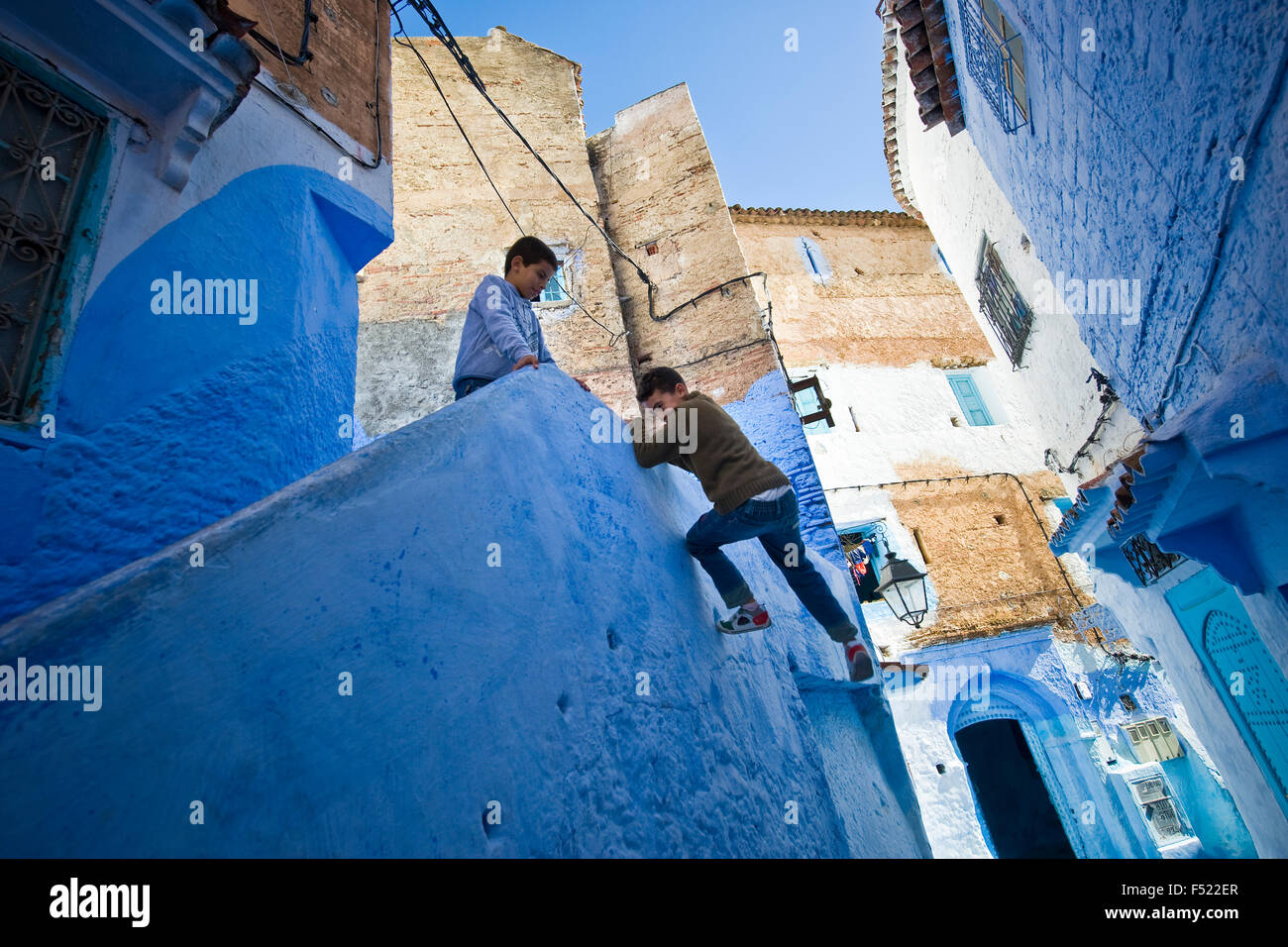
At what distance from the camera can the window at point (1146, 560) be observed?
247 inches

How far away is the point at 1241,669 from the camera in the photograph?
18.8 feet

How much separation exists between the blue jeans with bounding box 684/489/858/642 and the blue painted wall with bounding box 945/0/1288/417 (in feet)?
8.05

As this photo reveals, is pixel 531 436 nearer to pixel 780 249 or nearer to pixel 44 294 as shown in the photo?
pixel 44 294

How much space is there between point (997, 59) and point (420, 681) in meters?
7.16

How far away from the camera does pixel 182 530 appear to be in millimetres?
2678

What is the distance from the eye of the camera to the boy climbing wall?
3152mm

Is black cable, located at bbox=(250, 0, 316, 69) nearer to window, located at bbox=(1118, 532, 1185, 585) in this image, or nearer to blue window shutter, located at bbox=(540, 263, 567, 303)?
blue window shutter, located at bbox=(540, 263, 567, 303)

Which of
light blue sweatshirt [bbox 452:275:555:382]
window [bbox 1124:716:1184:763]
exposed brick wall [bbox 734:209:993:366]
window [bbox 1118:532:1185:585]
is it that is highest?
exposed brick wall [bbox 734:209:993:366]

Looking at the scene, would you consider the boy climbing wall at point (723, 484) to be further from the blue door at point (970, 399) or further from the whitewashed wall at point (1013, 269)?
the blue door at point (970, 399)

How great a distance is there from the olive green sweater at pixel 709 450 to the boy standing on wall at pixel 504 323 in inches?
18.7

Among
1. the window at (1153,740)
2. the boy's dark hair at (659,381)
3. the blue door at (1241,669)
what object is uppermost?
the boy's dark hair at (659,381)

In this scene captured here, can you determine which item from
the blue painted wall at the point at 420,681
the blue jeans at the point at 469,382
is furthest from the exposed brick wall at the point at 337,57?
the blue painted wall at the point at 420,681
